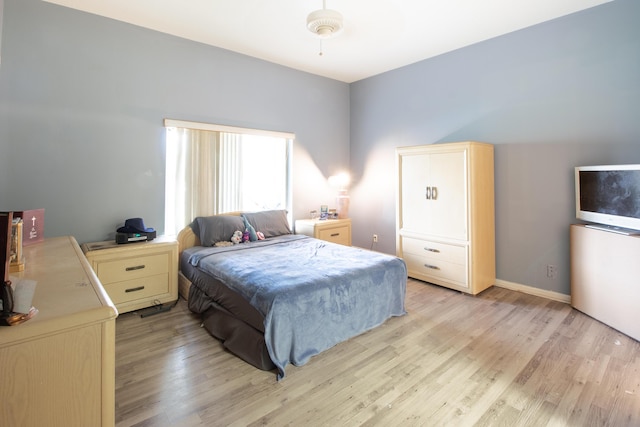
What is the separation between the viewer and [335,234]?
4324mm

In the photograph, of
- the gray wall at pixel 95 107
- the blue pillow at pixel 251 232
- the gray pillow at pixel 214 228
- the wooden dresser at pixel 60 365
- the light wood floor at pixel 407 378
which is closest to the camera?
the wooden dresser at pixel 60 365

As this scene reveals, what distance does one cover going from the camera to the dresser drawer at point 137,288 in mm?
2736

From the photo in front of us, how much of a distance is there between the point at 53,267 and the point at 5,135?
1906 mm

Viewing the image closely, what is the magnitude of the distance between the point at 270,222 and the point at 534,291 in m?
2.98

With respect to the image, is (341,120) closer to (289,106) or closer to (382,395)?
(289,106)

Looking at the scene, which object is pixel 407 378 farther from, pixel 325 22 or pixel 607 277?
pixel 325 22

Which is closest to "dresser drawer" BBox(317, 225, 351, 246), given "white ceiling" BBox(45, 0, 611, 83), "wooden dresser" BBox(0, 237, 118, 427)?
"white ceiling" BBox(45, 0, 611, 83)

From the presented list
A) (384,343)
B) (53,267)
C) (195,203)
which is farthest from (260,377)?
(195,203)

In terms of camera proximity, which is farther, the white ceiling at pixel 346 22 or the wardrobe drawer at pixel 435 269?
the wardrobe drawer at pixel 435 269

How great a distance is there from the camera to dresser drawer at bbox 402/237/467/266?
10.8ft

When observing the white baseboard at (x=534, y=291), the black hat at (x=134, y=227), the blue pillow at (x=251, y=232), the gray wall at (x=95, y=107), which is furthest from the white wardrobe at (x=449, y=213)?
the black hat at (x=134, y=227)

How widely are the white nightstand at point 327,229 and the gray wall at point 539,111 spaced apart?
57.7 inches

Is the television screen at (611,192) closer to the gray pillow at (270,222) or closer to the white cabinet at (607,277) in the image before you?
the white cabinet at (607,277)

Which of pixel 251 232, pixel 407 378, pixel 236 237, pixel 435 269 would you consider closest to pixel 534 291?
pixel 435 269
